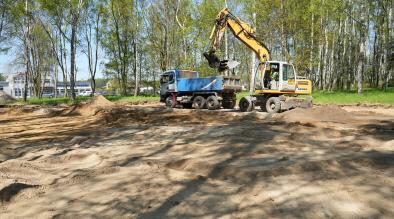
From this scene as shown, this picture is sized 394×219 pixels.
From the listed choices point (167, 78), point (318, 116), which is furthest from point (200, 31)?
point (318, 116)

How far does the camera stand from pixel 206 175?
7.03m

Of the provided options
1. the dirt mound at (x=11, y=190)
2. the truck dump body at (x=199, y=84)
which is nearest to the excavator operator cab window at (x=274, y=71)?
the truck dump body at (x=199, y=84)

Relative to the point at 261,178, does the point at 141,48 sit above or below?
above

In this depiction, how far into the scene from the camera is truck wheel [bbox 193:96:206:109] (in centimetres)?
2218

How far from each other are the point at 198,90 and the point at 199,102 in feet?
2.33

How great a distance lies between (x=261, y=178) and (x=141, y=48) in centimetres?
4909

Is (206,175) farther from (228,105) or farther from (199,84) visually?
(228,105)

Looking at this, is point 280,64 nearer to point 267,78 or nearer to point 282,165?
point 267,78

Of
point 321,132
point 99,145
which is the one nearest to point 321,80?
point 321,132

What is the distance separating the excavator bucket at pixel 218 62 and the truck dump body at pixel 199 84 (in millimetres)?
848

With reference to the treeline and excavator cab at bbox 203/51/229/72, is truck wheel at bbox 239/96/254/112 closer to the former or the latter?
excavator cab at bbox 203/51/229/72

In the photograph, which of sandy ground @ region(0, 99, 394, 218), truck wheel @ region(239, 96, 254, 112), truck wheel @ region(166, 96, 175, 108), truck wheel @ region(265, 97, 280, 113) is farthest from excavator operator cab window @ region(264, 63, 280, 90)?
truck wheel @ region(166, 96, 175, 108)

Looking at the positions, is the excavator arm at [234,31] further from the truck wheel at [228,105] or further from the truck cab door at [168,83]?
the truck cab door at [168,83]

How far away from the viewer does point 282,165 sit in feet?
23.5
